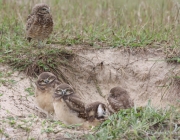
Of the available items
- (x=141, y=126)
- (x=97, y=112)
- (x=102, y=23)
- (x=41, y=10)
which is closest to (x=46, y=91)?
(x=97, y=112)

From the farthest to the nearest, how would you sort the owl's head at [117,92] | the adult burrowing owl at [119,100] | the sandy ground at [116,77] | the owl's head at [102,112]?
the sandy ground at [116,77], the owl's head at [117,92], the adult burrowing owl at [119,100], the owl's head at [102,112]

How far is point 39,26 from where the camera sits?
32.9ft

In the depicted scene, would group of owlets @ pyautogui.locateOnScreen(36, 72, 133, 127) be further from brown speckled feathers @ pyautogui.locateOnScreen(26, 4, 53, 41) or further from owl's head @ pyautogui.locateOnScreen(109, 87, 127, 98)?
brown speckled feathers @ pyautogui.locateOnScreen(26, 4, 53, 41)

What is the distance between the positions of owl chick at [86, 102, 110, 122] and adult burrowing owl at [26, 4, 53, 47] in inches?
112

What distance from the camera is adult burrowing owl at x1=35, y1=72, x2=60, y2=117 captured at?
8.05 metres

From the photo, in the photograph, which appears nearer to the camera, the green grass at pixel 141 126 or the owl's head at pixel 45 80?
the green grass at pixel 141 126

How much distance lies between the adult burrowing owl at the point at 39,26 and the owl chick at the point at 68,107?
2.49 meters

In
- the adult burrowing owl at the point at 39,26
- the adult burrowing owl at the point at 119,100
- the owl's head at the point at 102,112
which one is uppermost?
the adult burrowing owl at the point at 39,26

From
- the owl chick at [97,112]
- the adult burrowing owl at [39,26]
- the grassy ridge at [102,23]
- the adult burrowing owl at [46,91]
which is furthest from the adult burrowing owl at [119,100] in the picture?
the adult burrowing owl at [39,26]

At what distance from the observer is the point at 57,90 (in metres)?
7.73

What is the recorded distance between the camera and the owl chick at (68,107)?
7445 mm

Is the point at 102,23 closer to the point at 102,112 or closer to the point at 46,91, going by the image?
the point at 46,91

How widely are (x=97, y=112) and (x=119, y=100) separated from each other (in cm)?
62

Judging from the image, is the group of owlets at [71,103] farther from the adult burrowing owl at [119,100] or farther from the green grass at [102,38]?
the green grass at [102,38]
